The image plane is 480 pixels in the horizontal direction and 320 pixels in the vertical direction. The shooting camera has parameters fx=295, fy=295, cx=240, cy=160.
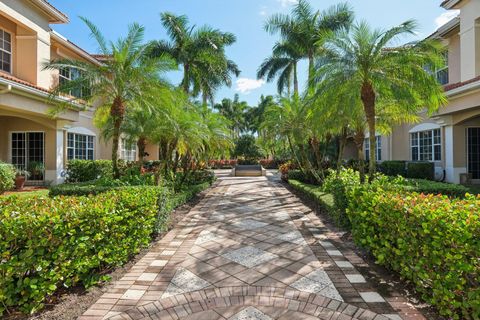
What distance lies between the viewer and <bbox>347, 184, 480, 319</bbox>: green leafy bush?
9.35ft

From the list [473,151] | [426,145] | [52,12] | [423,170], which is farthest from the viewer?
[426,145]

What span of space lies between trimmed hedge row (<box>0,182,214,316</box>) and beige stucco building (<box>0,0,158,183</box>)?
9629 mm

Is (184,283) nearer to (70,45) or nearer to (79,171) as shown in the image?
(79,171)

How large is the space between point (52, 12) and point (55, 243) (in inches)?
640

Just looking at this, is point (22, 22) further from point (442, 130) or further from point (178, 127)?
point (442, 130)

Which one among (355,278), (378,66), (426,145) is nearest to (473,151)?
(426,145)

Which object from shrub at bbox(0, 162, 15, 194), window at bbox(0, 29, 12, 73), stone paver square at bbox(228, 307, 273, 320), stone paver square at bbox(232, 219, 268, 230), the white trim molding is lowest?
stone paver square at bbox(228, 307, 273, 320)

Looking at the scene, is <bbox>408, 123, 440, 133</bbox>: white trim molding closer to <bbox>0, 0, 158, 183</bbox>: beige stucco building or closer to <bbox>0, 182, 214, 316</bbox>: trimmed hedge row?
<bbox>0, 0, 158, 183</bbox>: beige stucco building

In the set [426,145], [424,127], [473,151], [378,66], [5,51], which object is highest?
[5,51]

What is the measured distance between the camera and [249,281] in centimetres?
421

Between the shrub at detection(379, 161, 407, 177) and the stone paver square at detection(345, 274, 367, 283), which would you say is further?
the shrub at detection(379, 161, 407, 177)

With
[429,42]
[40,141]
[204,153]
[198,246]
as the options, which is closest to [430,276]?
[198,246]

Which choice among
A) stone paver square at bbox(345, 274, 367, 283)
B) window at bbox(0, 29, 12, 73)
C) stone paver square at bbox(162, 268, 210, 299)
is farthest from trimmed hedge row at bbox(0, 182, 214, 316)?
window at bbox(0, 29, 12, 73)

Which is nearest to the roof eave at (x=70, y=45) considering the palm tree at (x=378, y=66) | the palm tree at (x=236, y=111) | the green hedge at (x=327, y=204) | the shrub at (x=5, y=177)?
the shrub at (x=5, y=177)
